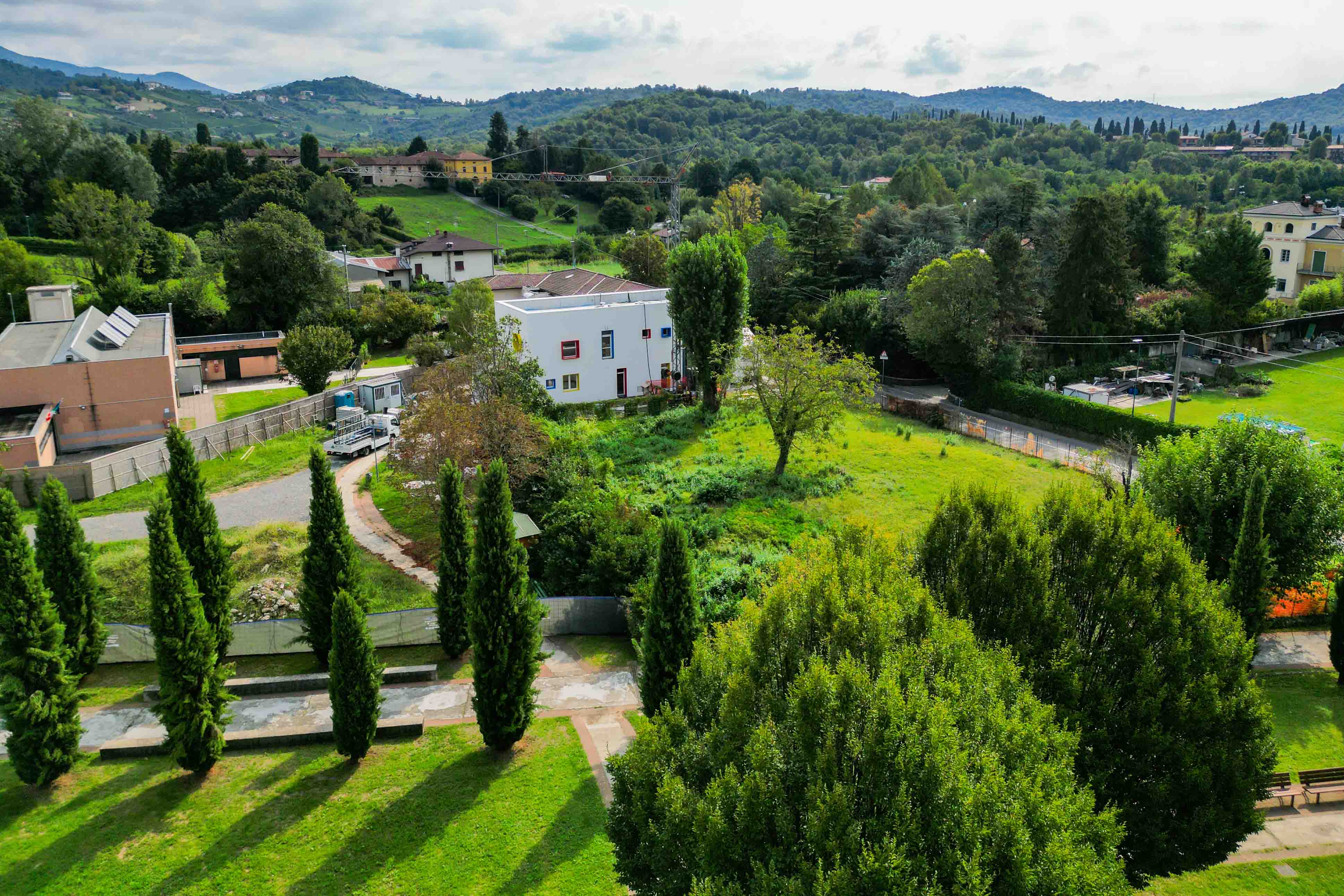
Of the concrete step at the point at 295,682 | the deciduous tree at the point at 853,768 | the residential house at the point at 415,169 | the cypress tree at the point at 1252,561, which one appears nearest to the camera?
the deciduous tree at the point at 853,768

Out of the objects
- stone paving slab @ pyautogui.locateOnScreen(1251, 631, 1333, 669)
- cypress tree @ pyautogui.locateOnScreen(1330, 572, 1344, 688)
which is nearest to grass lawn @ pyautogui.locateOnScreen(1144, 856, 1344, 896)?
stone paving slab @ pyautogui.locateOnScreen(1251, 631, 1333, 669)

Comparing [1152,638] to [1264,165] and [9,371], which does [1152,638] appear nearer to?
[9,371]

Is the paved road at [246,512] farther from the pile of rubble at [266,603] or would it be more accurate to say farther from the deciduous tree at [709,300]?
the deciduous tree at [709,300]

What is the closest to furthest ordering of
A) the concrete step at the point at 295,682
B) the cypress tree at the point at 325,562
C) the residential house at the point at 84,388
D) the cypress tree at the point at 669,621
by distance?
the cypress tree at the point at 669,621
the cypress tree at the point at 325,562
the concrete step at the point at 295,682
the residential house at the point at 84,388

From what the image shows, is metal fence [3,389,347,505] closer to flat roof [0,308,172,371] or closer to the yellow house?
flat roof [0,308,172,371]

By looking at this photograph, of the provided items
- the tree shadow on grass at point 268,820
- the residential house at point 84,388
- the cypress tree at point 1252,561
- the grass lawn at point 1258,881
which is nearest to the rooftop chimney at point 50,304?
the residential house at point 84,388

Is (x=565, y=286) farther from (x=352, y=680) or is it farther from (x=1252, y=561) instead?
(x=1252, y=561)

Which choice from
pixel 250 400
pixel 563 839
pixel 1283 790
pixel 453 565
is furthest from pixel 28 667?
pixel 250 400
